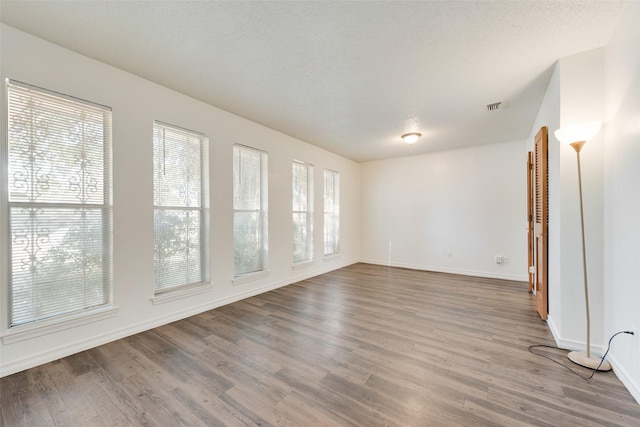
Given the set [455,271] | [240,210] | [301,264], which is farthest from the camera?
[455,271]

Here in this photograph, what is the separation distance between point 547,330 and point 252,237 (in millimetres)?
3864

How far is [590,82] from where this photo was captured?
2.29m

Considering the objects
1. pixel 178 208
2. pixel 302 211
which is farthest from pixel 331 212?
pixel 178 208

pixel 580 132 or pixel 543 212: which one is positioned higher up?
pixel 580 132

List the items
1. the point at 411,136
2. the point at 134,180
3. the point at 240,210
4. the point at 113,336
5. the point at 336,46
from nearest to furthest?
the point at 336,46
the point at 113,336
the point at 134,180
the point at 240,210
the point at 411,136

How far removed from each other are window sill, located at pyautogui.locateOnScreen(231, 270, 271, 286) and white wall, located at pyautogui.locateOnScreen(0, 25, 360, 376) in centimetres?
8

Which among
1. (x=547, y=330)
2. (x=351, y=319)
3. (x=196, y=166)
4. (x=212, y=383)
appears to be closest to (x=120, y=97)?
(x=196, y=166)

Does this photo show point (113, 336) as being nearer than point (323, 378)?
No

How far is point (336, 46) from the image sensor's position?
→ 2.20 metres

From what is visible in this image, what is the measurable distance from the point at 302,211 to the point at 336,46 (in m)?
3.34

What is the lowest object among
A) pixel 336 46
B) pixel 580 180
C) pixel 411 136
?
pixel 580 180

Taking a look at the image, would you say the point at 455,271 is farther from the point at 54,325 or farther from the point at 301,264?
the point at 54,325

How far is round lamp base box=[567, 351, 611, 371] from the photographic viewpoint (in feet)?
6.70

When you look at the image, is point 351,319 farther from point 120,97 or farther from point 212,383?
point 120,97
